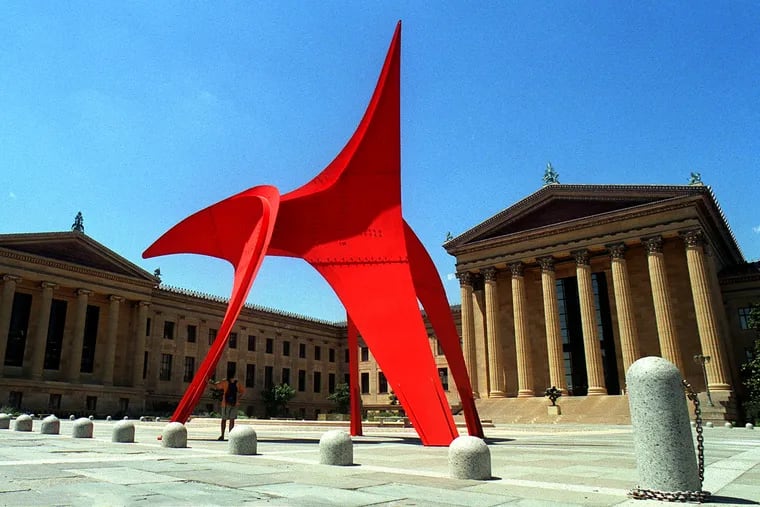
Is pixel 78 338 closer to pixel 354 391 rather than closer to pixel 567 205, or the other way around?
pixel 354 391

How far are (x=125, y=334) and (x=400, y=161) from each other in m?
44.7

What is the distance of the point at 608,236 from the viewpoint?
42281mm

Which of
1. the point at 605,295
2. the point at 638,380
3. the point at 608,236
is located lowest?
the point at 638,380

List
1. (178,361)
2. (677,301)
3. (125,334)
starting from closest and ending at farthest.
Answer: (677,301) < (125,334) < (178,361)

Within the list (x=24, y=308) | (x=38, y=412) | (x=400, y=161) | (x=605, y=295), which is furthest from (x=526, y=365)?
(x=24, y=308)

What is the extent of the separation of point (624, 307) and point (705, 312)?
512cm

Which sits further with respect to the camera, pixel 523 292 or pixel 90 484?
pixel 523 292

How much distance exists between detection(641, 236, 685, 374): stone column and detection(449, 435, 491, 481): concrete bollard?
34399 mm

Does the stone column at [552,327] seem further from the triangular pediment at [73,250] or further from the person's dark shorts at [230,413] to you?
the triangular pediment at [73,250]

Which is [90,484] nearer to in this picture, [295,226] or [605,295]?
[295,226]

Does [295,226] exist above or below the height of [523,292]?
below

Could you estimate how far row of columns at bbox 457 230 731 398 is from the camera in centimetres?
3703

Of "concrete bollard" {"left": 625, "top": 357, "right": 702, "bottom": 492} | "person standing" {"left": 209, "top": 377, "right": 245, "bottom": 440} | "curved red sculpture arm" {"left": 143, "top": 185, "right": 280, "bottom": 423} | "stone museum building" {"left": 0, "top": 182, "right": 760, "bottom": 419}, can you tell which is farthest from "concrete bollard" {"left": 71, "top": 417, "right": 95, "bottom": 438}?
"stone museum building" {"left": 0, "top": 182, "right": 760, "bottom": 419}

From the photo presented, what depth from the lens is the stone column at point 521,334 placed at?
143ft
